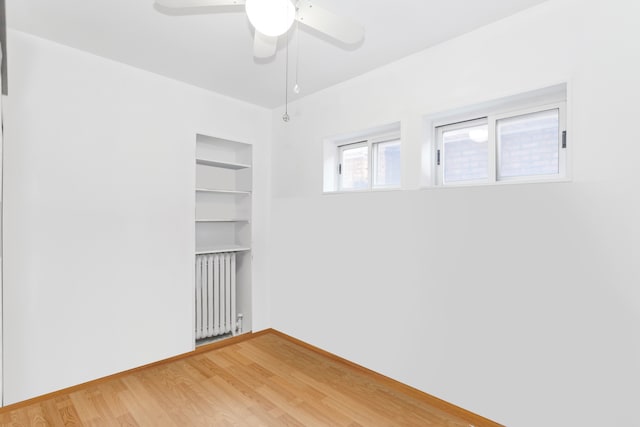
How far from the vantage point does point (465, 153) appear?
222 centimetres

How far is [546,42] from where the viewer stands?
5.62 feet

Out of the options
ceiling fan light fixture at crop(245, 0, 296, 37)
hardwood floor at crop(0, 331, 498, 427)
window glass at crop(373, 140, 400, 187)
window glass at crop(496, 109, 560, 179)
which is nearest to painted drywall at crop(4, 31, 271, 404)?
hardwood floor at crop(0, 331, 498, 427)

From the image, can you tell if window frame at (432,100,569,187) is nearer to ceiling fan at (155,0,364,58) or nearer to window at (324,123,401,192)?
window at (324,123,401,192)

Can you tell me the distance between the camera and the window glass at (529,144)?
1.87 metres

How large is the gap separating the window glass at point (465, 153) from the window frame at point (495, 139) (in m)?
0.02

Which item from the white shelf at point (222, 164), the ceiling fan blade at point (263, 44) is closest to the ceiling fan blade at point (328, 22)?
the ceiling fan blade at point (263, 44)

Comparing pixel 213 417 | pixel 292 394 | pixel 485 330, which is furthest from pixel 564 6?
pixel 213 417

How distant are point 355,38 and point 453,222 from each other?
1.18m

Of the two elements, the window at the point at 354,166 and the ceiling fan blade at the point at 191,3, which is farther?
the window at the point at 354,166

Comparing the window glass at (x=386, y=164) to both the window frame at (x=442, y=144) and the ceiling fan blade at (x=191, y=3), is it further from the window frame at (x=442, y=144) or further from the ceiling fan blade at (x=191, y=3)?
the ceiling fan blade at (x=191, y=3)

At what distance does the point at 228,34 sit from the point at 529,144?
2024mm

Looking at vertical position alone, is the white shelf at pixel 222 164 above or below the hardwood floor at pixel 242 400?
above

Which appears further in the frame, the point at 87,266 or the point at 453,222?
the point at 87,266

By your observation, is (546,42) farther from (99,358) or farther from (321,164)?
(99,358)
